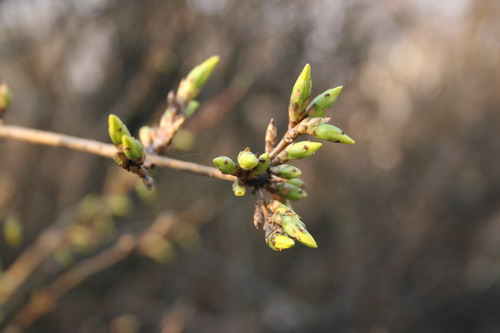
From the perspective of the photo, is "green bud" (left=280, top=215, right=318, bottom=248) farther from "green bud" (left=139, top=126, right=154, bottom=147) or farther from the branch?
"green bud" (left=139, top=126, right=154, bottom=147)

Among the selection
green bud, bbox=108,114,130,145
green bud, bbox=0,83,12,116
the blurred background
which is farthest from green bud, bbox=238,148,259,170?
the blurred background

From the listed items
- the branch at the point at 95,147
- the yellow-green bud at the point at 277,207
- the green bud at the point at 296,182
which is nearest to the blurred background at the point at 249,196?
the branch at the point at 95,147

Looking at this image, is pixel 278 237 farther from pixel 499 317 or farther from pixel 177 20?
pixel 499 317

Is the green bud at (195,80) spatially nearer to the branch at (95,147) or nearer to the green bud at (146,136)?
the green bud at (146,136)

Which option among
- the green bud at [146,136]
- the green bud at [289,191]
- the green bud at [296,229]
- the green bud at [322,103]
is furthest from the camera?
the green bud at [146,136]

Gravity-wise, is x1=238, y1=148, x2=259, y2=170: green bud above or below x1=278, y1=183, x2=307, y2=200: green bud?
below
